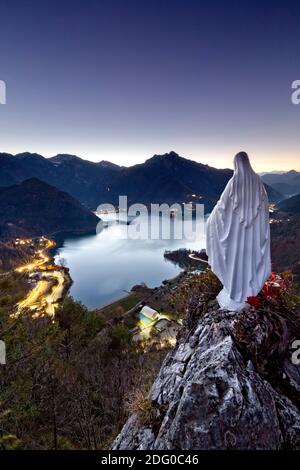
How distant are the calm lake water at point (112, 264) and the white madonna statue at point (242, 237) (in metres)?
43.0

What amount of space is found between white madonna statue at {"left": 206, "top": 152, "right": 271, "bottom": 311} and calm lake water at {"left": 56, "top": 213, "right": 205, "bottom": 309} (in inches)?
1692

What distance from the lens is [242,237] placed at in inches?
222

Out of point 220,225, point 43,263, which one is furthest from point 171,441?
point 43,263

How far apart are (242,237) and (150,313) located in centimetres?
3388

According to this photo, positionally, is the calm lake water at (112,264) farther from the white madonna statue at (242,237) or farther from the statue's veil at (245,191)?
the statue's veil at (245,191)

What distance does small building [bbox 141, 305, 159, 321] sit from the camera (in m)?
37.0

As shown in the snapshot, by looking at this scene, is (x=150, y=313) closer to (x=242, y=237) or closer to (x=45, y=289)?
(x=45, y=289)

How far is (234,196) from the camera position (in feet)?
18.3

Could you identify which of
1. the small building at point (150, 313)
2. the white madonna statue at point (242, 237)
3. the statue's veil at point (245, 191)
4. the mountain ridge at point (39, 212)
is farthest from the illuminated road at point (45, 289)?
the mountain ridge at point (39, 212)

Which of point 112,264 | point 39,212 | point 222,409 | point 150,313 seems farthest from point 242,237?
point 39,212

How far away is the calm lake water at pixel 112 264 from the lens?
179 feet

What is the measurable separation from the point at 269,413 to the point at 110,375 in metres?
12.3

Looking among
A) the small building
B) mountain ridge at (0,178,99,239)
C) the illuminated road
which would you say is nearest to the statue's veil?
the small building
